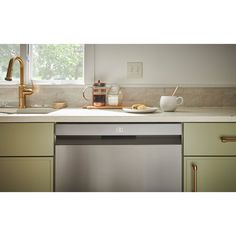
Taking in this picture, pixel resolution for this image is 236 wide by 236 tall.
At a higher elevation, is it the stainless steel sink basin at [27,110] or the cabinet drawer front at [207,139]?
the stainless steel sink basin at [27,110]

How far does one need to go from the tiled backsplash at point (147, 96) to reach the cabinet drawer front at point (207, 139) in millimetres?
636


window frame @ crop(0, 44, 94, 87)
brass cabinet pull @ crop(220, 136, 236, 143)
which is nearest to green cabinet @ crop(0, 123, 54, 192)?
window frame @ crop(0, 44, 94, 87)

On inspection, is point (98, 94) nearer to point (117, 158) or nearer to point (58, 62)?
point (58, 62)

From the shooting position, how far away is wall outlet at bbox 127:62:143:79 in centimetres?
236

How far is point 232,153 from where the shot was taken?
1.75 m

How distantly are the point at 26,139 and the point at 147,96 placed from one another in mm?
985

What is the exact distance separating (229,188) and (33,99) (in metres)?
1.47

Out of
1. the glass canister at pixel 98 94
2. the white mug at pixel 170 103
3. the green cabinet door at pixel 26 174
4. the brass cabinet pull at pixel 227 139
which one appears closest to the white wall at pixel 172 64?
the glass canister at pixel 98 94

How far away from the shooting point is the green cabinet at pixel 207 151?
5.75 ft

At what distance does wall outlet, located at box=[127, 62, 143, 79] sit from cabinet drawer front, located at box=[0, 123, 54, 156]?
0.84m

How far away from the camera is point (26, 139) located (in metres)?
1.76

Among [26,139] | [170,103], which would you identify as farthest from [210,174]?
[26,139]

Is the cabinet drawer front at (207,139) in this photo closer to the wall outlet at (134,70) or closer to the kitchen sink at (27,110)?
the wall outlet at (134,70)
